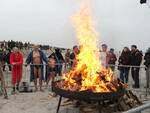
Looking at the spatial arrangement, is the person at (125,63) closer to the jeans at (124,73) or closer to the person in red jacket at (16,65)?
the jeans at (124,73)

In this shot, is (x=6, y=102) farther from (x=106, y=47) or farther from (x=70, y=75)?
(x=106, y=47)

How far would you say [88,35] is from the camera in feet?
43.1

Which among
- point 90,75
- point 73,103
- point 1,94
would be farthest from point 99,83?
point 1,94

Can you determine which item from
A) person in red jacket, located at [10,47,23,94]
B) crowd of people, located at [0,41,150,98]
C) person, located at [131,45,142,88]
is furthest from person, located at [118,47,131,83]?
person in red jacket, located at [10,47,23,94]

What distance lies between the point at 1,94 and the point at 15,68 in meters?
1.33

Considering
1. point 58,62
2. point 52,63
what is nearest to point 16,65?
point 52,63

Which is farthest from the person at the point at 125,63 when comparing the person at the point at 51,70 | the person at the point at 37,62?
the person at the point at 37,62

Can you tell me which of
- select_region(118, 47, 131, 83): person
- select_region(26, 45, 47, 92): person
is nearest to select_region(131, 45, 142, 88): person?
select_region(118, 47, 131, 83): person

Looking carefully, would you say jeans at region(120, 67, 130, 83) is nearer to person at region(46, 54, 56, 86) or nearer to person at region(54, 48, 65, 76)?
person at region(54, 48, 65, 76)

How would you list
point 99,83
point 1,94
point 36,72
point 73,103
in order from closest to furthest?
1. point 99,83
2. point 73,103
3. point 1,94
4. point 36,72

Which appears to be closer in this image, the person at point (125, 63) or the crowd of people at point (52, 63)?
the crowd of people at point (52, 63)

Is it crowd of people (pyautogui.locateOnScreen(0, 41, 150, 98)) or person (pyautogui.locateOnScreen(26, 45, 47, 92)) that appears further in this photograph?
person (pyautogui.locateOnScreen(26, 45, 47, 92))

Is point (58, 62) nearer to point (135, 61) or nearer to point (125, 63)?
point (125, 63)

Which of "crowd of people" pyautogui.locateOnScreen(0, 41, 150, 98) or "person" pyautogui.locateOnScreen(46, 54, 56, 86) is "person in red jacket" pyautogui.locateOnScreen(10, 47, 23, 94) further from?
"person" pyautogui.locateOnScreen(46, 54, 56, 86)
